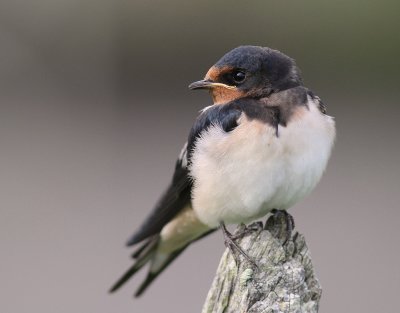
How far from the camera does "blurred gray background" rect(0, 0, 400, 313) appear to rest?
5254mm

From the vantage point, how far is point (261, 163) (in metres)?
3.12

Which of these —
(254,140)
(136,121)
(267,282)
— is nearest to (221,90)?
(254,140)

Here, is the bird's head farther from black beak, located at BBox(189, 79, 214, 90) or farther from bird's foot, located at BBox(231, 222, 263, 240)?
bird's foot, located at BBox(231, 222, 263, 240)

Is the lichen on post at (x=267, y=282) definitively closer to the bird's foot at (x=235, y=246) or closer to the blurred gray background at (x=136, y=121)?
the bird's foot at (x=235, y=246)

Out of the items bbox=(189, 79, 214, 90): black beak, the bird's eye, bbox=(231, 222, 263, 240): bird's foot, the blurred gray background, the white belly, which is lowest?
bbox=(231, 222, 263, 240): bird's foot

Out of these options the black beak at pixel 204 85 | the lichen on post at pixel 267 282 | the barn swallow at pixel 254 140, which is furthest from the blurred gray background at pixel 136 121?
the lichen on post at pixel 267 282

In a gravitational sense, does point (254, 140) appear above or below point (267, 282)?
above

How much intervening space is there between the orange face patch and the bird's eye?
0.8 inches

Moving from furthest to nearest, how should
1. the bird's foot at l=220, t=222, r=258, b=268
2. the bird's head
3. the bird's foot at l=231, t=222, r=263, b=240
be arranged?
the bird's head < the bird's foot at l=231, t=222, r=263, b=240 < the bird's foot at l=220, t=222, r=258, b=268

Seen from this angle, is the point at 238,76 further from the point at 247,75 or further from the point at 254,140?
the point at 254,140

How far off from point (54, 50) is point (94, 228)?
1164 millimetres

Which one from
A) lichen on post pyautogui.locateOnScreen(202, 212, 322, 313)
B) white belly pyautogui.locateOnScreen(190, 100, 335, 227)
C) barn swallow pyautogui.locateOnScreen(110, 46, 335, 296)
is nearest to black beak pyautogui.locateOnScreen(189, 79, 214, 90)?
barn swallow pyautogui.locateOnScreen(110, 46, 335, 296)

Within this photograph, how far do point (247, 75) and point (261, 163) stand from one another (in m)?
0.27

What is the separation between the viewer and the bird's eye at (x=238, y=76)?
3229 millimetres
